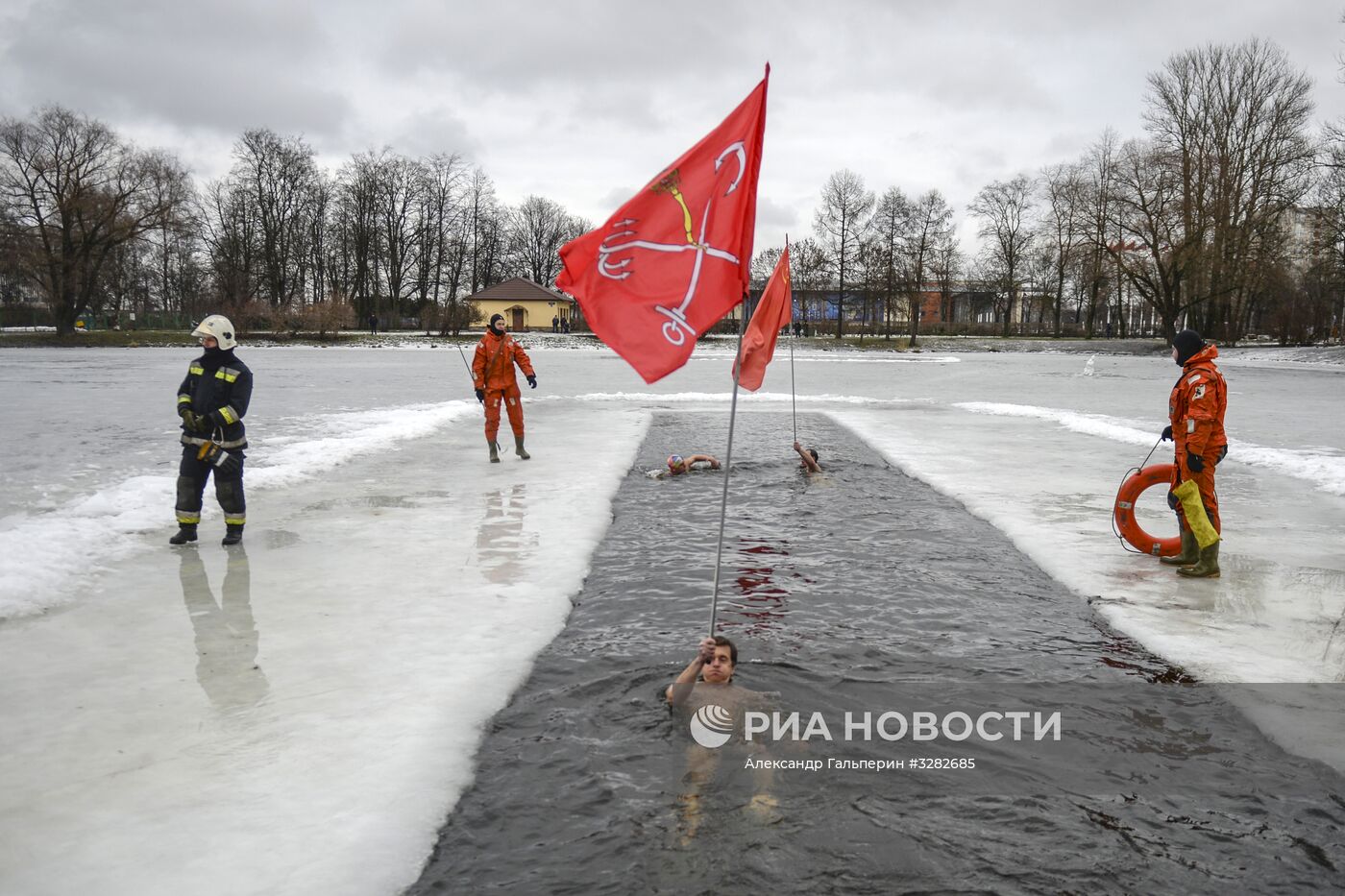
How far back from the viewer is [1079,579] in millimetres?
6801

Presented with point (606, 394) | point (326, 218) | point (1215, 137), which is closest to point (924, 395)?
point (606, 394)

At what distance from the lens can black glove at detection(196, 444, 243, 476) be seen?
7461mm

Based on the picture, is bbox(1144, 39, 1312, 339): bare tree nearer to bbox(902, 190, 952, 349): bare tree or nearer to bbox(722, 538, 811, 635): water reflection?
bbox(902, 190, 952, 349): bare tree

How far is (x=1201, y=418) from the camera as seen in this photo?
6.43 metres

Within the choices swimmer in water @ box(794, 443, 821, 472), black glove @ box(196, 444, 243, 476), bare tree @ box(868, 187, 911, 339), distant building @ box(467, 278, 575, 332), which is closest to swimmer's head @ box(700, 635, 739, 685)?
black glove @ box(196, 444, 243, 476)

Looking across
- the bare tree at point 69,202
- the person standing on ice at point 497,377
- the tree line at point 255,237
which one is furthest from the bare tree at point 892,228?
the person standing on ice at point 497,377

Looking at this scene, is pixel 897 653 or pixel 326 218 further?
pixel 326 218

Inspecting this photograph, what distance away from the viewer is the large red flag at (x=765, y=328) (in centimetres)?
870

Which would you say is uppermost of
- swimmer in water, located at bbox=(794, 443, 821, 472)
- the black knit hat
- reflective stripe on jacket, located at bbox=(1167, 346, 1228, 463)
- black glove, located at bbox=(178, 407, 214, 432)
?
the black knit hat

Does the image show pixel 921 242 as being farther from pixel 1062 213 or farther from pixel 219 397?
pixel 219 397

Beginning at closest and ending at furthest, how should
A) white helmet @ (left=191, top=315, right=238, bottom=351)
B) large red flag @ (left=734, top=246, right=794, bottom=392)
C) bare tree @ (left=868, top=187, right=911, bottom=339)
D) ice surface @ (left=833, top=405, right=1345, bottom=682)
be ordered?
ice surface @ (left=833, top=405, right=1345, bottom=682) < white helmet @ (left=191, top=315, right=238, bottom=351) < large red flag @ (left=734, top=246, right=794, bottom=392) < bare tree @ (left=868, top=187, right=911, bottom=339)

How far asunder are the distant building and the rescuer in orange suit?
3141 inches

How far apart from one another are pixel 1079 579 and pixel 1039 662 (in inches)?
75.5

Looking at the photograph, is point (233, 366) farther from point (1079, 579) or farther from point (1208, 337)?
point (1208, 337)
